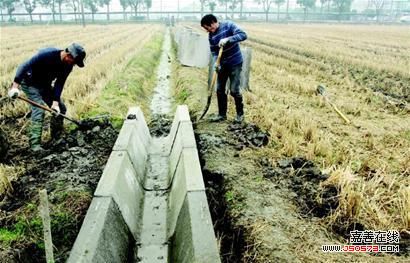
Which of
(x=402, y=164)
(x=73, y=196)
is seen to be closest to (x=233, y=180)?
(x=73, y=196)

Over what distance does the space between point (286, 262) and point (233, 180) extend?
5.55 feet

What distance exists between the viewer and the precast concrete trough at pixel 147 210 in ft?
11.7

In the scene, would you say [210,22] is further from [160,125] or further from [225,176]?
[225,176]

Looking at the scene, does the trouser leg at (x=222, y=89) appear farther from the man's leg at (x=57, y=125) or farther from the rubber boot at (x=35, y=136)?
the rubber boot at (x=35, y=136)

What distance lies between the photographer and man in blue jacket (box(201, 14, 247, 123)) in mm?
6383

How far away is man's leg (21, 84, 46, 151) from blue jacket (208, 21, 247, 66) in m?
3.07

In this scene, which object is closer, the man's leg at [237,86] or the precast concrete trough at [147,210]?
the precast concrete trough at [147,210]

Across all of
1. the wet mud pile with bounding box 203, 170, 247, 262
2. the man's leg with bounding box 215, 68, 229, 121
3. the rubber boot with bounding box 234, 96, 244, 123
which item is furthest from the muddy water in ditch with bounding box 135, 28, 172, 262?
the rubber boot with bounding box 234, 96, 244, 123

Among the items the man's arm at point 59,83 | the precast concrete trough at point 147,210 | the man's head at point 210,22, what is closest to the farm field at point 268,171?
the precast concrete trough at point 147,210

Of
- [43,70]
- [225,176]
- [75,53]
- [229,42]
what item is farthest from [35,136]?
[229,42]

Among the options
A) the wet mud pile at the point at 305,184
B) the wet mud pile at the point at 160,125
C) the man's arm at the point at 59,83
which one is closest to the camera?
the wet mud pile at the point at 305,184

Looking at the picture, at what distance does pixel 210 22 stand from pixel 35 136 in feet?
11.0

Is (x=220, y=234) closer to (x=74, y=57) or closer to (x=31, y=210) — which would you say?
A: (x=31, y=210)

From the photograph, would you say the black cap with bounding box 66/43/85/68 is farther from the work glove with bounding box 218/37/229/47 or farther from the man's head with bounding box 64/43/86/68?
the work glove with bounding box 218/37/229/47
